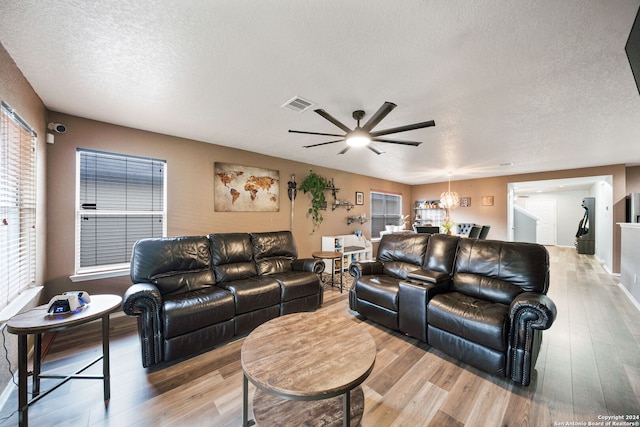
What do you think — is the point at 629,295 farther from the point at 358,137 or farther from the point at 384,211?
the point at 358,137

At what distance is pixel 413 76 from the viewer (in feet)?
6.55

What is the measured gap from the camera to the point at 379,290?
2885 mm

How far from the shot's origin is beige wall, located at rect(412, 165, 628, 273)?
205 inches

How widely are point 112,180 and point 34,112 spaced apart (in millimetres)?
991

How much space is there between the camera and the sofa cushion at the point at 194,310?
219 centimetres

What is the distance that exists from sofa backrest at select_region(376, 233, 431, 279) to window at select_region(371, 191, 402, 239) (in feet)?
11.8

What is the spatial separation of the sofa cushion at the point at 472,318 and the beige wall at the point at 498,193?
546 cm

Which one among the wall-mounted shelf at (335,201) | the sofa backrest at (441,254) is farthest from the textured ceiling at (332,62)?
the wall-mounted shelf at (335,201)

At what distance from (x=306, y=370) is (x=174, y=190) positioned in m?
3.27

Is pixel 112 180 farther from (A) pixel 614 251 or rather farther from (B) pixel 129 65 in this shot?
(A) pixel 614 251

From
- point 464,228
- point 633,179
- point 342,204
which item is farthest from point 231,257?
point 633,179

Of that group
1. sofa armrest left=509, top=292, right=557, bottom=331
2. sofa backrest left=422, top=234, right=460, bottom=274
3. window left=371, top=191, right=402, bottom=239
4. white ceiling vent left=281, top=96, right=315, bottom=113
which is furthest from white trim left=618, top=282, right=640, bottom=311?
white ceiling vent left=281, top=96, right=315, bottom=113

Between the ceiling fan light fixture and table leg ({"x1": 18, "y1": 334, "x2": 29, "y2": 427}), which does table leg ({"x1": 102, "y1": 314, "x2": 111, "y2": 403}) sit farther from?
the ceiling fan light fixture

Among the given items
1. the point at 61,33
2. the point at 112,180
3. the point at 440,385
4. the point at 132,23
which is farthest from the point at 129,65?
the point at 440,385
